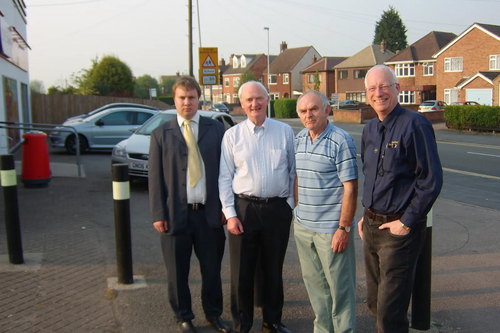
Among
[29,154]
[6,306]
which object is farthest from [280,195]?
[29,154]

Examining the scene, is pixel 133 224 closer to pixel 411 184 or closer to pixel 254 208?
pixel 254 208

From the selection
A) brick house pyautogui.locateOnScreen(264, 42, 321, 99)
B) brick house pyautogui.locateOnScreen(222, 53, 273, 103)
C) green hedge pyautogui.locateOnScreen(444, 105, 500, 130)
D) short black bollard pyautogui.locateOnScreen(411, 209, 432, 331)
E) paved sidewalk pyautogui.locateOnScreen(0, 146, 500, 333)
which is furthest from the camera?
brick house pyautogui.locateOnScreen(222, 53, 273, 103)

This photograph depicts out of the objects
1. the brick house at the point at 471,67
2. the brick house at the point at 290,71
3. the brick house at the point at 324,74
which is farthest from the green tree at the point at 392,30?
the brick house at the point at 471,67

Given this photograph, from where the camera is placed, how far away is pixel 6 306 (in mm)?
4238

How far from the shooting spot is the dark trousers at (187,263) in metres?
3.93

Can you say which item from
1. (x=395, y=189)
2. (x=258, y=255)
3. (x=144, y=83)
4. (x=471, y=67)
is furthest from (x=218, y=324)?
(x=144, y=83)

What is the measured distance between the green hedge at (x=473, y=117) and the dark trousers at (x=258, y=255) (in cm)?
2909

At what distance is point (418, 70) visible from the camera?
191 feet

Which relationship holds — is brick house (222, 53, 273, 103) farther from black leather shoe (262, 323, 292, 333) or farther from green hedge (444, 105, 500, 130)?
black leather shoe (262, 323, 292, 333)

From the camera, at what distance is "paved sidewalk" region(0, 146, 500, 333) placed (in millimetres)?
4039

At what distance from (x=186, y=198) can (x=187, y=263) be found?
0.57 metres

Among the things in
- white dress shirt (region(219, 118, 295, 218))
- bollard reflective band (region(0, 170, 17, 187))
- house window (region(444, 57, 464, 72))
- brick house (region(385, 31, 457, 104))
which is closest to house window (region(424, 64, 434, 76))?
brick house (region(385, 31, 457, 104))

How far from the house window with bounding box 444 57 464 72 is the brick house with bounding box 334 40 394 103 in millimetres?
15009

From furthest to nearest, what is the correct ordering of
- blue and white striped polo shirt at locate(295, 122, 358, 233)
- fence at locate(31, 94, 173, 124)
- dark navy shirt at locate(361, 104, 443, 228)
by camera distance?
1. fence at locate(31, 94, 173, 124)
2. blue and white striped polo shirt at locate(295, 122, 358, 233)
3. dark navy shirt at locate(361, 104, 443, 228)
